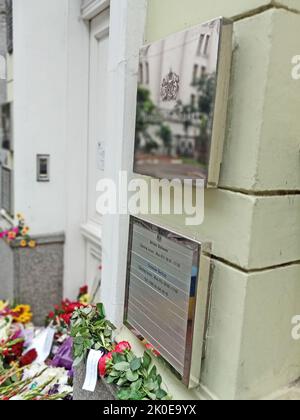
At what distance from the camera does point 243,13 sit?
3.72 ft

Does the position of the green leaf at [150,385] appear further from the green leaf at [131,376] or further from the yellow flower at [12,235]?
the yellow flower at [12,235]

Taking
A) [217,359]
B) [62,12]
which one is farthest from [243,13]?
[62,12]

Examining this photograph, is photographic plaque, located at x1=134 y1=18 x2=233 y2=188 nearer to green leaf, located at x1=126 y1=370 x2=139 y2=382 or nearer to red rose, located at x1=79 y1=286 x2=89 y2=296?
green leaf, located at x1=126 y1=370 x2=139 y2=382

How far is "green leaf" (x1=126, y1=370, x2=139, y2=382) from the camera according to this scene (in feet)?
4.87

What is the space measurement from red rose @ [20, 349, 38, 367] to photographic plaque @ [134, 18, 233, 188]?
185 centimetres

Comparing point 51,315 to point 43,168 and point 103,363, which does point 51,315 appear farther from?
point 103,363

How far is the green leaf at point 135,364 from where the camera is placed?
1530 mm

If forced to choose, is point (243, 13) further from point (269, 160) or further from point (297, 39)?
→ point (269, 160)

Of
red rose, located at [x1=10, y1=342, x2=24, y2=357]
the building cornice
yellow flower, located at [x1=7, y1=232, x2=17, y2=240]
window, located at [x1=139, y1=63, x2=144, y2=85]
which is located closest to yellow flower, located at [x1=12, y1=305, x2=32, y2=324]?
red rose, located at [x1=10, y1=342, x2=24, y2=357]

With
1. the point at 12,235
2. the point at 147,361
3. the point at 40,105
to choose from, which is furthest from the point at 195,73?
the point at 12,235

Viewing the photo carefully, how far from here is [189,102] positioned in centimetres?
120

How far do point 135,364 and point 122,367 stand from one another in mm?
56

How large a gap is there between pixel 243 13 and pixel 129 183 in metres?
0.86
